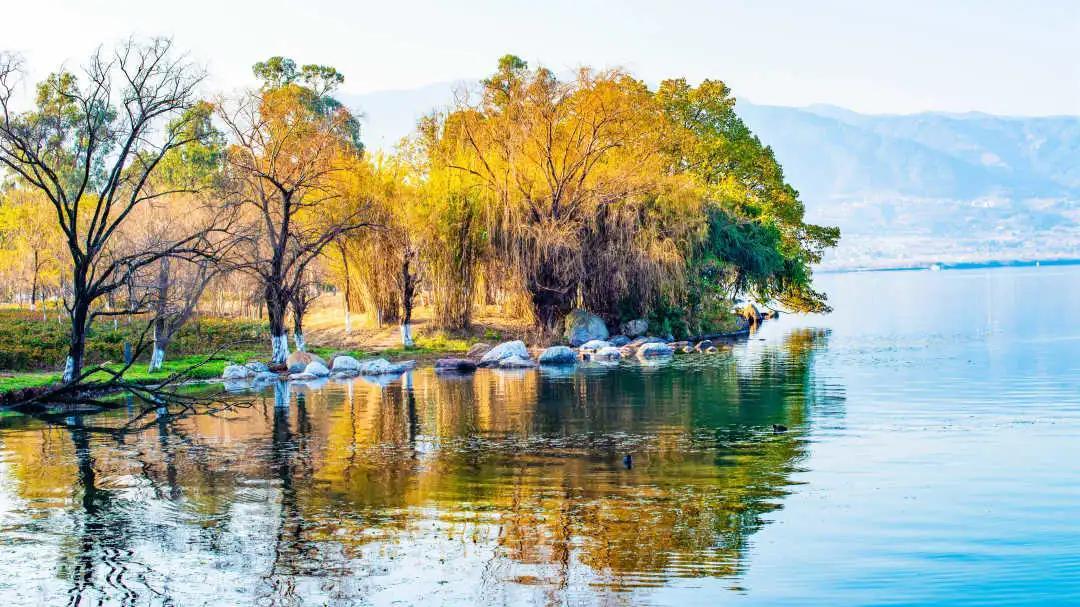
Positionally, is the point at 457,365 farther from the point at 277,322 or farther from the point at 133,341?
the point at 133,341

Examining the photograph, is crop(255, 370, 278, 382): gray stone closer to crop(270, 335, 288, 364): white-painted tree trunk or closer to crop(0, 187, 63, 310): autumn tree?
crop(270, 335, 288, 364): white-painted tree trunk

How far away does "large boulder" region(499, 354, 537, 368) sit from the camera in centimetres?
3972

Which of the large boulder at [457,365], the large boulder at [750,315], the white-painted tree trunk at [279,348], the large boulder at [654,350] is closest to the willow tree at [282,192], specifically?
the white-painted tree trunk at [279,348]

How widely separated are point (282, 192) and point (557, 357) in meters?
11.7

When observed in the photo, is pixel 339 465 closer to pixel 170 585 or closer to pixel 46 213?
pixel 170 585

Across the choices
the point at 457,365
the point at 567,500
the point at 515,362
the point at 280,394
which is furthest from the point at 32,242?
the point at 567,500

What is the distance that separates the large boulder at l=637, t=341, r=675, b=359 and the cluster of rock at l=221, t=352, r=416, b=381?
9725mm

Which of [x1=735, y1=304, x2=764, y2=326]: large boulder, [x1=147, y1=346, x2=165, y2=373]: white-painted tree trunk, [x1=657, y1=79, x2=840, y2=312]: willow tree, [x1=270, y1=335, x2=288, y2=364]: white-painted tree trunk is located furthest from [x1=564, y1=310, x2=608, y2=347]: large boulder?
[x1=735, y1=304, x2=764, y2=326]: large boulder

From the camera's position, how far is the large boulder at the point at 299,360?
36906mm

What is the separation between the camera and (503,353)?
40.7 m

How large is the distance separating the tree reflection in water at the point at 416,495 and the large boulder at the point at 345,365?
25.8 feet

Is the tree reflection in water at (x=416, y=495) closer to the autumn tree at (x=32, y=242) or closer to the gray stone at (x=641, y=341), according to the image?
the gray stone at (x=641, y=341)

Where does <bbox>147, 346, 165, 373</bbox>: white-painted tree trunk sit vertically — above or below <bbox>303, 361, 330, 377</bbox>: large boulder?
above

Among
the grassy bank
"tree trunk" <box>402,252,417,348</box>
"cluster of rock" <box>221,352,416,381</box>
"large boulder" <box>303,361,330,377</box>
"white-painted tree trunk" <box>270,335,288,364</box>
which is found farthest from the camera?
"tree trunk" <box>402,252,417,348</box>
